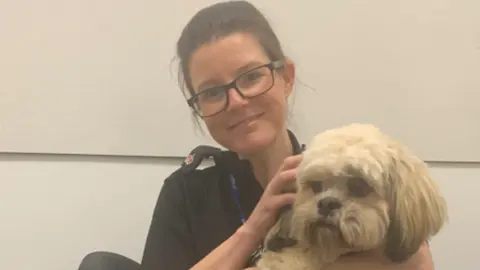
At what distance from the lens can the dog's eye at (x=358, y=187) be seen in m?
1.00

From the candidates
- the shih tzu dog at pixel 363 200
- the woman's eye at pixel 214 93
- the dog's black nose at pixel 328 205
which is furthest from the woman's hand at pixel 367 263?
the woman's eye at pixel 214 93

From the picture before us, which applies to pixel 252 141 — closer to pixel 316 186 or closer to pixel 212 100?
pixel 212 100

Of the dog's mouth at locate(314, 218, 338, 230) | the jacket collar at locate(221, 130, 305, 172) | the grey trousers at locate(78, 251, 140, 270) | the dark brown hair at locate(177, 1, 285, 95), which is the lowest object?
the grey trousers at locate(78, 251, 140, 270)

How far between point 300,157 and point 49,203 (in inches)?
39.8

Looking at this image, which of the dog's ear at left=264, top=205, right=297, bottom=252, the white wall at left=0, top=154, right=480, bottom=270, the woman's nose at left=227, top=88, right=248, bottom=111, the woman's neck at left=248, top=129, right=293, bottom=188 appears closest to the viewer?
the dog's ear at left=264, top=205, right=297, bottom=252

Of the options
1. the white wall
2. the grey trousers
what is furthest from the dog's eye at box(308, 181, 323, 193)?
the white wall

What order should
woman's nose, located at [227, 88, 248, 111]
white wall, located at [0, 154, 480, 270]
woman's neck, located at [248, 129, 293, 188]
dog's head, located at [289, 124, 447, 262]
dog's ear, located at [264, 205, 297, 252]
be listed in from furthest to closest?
1. white wall, located at [0, 154, 480, 270]
2. woman's neck, located at [248, 129, 293, 188]
3. woman's nose, located at [227, 88, 248, 111]
4. dog's ear, located at [264, 205, 297, 252]
5. dog's head, located at [289, 124, 447, 262]

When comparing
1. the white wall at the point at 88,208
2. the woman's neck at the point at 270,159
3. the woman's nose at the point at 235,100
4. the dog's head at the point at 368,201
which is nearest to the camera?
the dog's head at the point at 368,201

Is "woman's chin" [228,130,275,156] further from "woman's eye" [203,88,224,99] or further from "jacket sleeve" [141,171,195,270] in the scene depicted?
"jacket sleeve" [141,171,195,270]

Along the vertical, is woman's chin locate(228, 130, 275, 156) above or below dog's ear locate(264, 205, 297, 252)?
above

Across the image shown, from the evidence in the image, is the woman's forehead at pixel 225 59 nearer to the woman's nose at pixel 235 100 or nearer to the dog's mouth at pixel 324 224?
the woman's nose at pixel 235 100

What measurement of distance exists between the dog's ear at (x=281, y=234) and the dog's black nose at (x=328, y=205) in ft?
0.32

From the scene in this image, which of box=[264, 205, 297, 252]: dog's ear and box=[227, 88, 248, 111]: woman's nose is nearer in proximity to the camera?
box=[264, 205, 297, 252]: dog's ear

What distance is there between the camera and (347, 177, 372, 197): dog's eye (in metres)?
1.00
